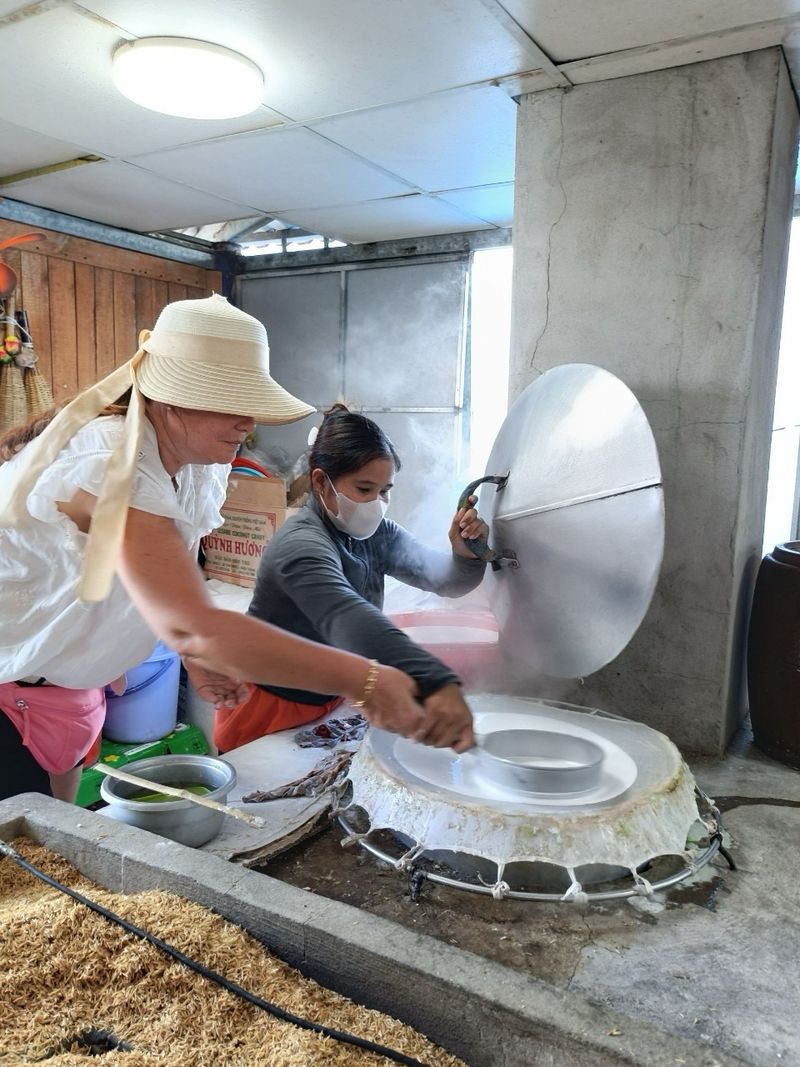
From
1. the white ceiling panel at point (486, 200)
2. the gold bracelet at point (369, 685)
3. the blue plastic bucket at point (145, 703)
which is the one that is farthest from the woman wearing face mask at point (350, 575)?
the white ceiling panel at point (486, 200)

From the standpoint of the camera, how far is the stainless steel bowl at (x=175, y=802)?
205 centimetres

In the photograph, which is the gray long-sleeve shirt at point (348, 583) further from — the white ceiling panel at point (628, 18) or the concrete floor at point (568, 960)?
the white ceiling panel at point (628, 18)

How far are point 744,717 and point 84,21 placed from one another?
337 cm

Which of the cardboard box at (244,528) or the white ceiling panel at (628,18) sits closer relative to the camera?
the white ceiling panel at (628,18)

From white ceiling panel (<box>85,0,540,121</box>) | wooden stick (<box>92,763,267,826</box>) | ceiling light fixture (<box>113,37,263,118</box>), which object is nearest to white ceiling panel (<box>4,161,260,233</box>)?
ceiling light fixture (<box>113,37,263,118</box>)

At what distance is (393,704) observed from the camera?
164 centimetres

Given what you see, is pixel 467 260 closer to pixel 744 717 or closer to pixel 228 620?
pixel 744 717

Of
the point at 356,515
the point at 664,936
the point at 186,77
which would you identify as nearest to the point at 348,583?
the point at 356,515

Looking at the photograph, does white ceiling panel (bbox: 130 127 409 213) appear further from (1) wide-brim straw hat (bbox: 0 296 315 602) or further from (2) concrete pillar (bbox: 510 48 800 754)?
(1) wide-brim straw hat (bbox: 0 296 315 602)

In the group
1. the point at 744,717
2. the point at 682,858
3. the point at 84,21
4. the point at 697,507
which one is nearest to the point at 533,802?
the point at 682,858

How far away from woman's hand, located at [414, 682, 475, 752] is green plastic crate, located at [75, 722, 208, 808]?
8.42 feet

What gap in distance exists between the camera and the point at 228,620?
1.53m

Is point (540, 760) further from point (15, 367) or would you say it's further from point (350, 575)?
point (15, 367)

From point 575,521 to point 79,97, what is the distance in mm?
2535
